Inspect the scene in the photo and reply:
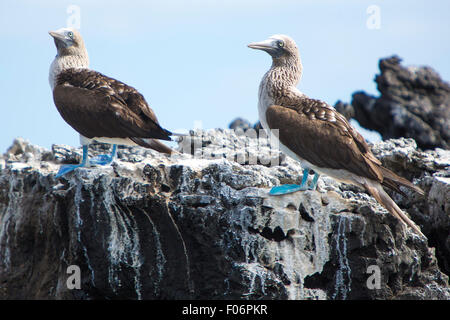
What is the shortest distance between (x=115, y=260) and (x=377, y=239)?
11.3 ft

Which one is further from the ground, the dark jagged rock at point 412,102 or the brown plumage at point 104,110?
the dark jagged rock at point 412,102

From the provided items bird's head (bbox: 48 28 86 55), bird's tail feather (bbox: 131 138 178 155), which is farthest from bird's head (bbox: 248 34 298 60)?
bird's head (bbox: 48 28 86 55)

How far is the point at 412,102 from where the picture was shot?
24.3 m

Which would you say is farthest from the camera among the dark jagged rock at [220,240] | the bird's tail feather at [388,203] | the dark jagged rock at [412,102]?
the dark jagged rock at [412,102]

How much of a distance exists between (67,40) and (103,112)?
1.86 metres

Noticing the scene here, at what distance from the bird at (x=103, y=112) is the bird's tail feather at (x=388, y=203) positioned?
289 cm

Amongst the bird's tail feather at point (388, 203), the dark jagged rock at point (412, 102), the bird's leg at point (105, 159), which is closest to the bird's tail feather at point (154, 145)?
the bird's leg at point (105, 159)

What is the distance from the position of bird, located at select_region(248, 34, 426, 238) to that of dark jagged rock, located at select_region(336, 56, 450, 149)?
16.2 metres

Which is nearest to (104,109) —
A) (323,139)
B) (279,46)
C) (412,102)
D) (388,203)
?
(279,46)

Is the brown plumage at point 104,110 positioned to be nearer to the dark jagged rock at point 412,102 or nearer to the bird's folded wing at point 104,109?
the bird's folded wing at point 104,109

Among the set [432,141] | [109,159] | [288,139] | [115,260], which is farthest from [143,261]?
[432,141]

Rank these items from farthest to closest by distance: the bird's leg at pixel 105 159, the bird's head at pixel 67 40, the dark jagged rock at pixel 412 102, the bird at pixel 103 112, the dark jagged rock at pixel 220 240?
the dark jagged rock at pixel 412 102, the bird's head at pixel 67 40, the bird's leg at pixel 105 159, the bird at pixel 103 112, the dark jagged rock at pixel 220 240

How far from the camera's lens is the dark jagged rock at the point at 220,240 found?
791 cm
